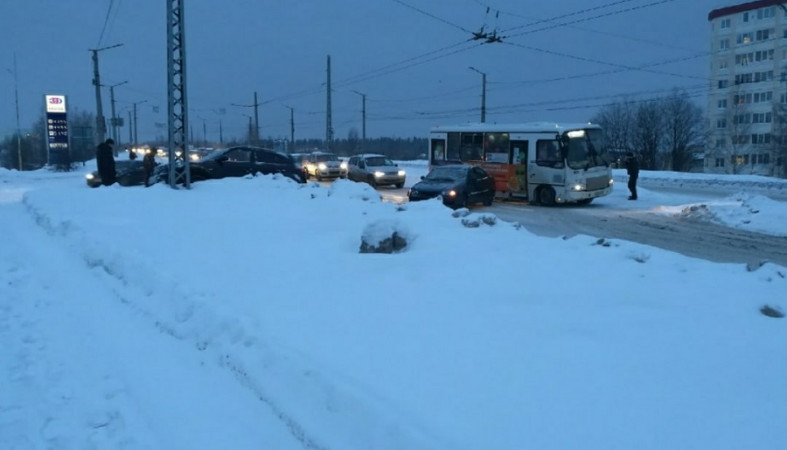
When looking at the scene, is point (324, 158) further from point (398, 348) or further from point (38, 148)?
point (38, 148)

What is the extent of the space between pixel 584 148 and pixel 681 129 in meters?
59.2

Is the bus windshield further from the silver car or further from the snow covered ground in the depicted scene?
the snow covered ground

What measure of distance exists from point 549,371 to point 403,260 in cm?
389

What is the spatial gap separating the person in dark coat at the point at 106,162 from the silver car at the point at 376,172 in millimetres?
14053

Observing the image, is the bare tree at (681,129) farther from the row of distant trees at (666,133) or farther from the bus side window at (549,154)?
the bus side window at (549,154)

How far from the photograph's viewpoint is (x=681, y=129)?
250ft

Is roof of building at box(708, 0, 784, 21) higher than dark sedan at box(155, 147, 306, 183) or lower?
higher

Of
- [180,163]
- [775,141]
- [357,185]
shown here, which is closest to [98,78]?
[180,163]

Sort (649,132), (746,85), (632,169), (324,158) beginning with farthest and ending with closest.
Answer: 1. (746,85)
2. (649,132)
3. (324,158)
4. (632,169)

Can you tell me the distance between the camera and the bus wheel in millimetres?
24188

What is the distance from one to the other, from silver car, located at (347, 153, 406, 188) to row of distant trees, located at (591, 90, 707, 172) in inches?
1818

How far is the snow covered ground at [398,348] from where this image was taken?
413cm

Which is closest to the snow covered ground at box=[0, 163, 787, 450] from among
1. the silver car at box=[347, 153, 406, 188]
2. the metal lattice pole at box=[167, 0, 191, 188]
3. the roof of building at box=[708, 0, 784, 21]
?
the metal lattice pole at box=[167, 0, 191, 188]

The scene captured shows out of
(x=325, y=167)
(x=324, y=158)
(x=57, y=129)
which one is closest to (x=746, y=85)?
(x=324, y=158)
